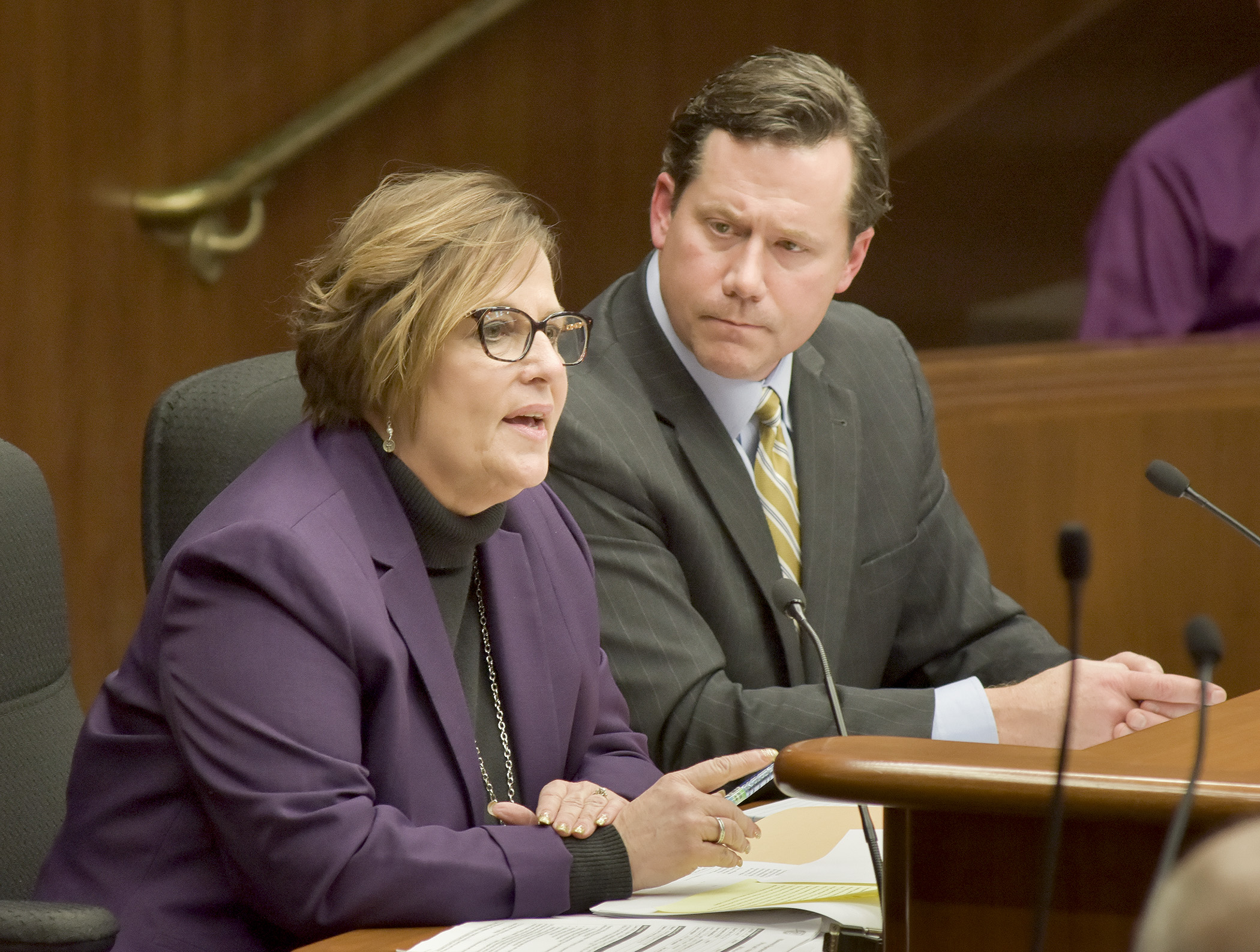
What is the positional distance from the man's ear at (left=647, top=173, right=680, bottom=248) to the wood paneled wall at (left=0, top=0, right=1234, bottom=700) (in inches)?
50.2

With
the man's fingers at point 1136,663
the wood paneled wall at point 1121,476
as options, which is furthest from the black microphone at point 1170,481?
the wood paneled wall at point 1121,476

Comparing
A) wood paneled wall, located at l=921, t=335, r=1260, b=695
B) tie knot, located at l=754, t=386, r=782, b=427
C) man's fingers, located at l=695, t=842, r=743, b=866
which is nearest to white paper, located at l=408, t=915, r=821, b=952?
man's fingers, located at l=695, t=842, r=743, b=866

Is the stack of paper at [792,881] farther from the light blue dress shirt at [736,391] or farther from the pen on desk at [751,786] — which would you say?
the light blue dress shirt at [736,391]

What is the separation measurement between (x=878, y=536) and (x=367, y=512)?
871 mm

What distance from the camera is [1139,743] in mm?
1133

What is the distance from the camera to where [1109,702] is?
1.76 m

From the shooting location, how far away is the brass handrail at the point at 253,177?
3.11 meters

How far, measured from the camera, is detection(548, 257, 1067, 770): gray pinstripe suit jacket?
1.89 meters

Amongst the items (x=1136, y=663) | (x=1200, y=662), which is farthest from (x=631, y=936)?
(x=1136, y=663)

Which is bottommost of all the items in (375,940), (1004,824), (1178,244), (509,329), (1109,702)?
(375,940)

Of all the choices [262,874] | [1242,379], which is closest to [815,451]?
[262,874]

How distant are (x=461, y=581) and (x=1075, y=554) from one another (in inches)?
34.4

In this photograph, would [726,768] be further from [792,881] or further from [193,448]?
[193,448]

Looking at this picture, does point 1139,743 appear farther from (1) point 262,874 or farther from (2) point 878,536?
(2) point 878,536
